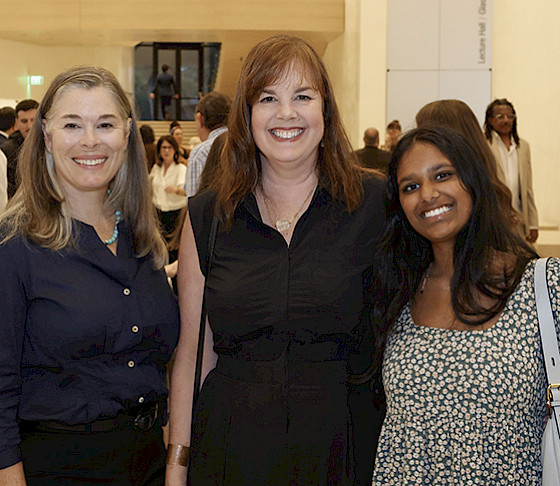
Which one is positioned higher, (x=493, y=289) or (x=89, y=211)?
(x=89, y=211)

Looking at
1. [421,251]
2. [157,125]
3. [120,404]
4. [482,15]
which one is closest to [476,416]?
[421,251]

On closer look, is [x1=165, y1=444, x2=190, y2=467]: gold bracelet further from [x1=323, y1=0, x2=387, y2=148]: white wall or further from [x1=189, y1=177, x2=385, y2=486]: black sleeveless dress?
[x1=323, y1=0, x2=387, y2=148]: white wall

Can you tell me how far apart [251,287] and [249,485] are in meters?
0.59

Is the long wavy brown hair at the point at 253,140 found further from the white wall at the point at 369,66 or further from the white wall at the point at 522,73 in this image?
the white wall at the point at 369,66

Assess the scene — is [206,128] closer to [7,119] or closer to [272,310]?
[7,119]

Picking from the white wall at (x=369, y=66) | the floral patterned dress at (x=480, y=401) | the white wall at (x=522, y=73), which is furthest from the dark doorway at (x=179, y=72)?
the floral patterned dress at (x=480, y=401)

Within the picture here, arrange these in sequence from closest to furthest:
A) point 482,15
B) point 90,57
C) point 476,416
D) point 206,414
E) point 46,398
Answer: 1. point 476,416
2. point 46,398
3. point 206,414
4. point 482,15
5. point 90,57

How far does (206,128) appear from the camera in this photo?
5957 mm

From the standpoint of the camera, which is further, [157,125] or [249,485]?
[157,125]

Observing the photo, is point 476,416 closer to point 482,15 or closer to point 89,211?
point 89,211

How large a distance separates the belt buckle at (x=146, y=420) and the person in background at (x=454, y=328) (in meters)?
0.71

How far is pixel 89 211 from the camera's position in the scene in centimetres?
247

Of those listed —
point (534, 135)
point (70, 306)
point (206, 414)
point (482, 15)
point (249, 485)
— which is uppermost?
point (482, 15)

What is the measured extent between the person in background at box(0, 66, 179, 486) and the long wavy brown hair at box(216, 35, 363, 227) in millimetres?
338
